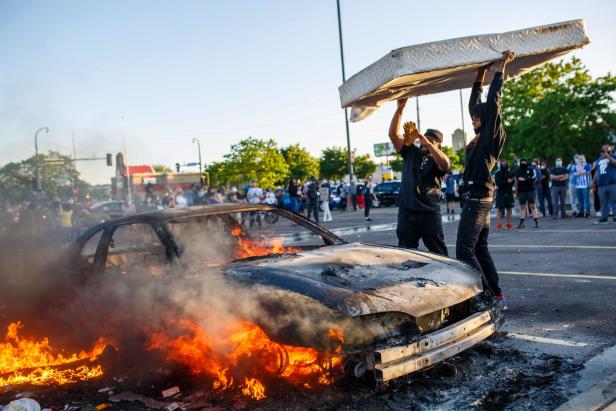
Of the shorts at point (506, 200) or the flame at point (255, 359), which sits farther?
the shorts at point (506, 200)

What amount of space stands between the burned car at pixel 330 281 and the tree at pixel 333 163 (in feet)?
219

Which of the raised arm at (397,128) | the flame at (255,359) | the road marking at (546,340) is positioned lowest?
the road marking at (546,340)

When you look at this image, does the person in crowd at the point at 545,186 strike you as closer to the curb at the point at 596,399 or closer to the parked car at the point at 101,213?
the curb at the point at 596,399

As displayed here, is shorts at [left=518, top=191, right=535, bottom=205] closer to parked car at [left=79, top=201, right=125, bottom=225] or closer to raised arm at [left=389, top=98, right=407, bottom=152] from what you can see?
raised arm at [left=389, top=98, right=407, bottom=152]

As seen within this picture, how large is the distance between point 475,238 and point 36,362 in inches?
143

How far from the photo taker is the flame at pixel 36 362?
151 inches

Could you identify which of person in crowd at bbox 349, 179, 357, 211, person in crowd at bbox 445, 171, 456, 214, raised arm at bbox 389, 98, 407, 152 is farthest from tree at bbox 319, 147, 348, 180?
raised arm at bbox 389, 98, 407, 152

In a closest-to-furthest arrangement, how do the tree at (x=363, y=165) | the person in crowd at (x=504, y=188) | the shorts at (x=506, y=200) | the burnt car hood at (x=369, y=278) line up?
the burnt car hood at (x=369, y=278)
the person in crowd at (x=504, y=188)
the shorts at (x=506, y=200)
the tree at (x=363, y=165)

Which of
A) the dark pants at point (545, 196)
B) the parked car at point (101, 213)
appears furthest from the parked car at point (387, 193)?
the dark pants at point (545, 196)

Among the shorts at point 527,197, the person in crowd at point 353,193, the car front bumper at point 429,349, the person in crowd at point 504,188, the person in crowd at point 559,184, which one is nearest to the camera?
the car front bumper at point 429,349

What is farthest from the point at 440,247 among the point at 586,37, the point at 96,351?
the point at 96,351

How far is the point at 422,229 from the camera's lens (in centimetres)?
507

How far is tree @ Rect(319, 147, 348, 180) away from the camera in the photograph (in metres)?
71.4

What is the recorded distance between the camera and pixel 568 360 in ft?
11.6
